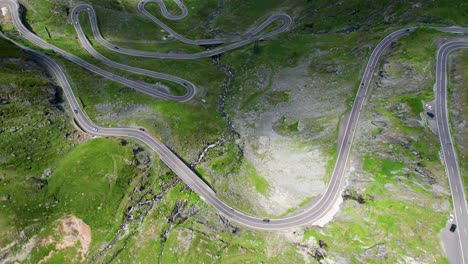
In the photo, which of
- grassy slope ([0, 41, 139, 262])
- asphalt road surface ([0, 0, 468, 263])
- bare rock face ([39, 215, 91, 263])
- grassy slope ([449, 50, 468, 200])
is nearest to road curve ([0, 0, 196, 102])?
asphalt road surface ([0, 0, 468, 263])

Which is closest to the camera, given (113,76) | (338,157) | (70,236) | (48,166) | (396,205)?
(396,205)

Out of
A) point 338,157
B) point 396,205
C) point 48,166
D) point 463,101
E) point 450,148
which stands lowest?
point 48,166

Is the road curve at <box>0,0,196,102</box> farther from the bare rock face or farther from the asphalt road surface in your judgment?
the bare rock face

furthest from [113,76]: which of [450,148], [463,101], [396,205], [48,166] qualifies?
[463,101]

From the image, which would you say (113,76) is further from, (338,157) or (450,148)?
(450,148)

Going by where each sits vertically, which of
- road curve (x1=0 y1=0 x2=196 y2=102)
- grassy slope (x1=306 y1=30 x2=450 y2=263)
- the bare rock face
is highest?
grassy slope (x1=306 y1=30 x2=450 y2=263)

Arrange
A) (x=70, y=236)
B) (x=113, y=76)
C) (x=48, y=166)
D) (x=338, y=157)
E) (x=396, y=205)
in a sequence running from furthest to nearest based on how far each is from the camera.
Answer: (x=113, y=76) → (x=338, y=157) → (x=48, y=166) → (x=70, y=236) → (x=396, y=205)

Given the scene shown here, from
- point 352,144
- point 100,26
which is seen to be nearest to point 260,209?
point 352,144
